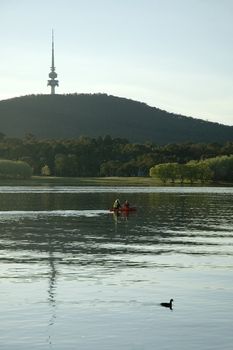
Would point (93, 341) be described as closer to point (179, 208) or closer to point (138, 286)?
point (138, 286)

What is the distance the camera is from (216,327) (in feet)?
106

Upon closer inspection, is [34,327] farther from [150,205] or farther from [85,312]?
[150,205]

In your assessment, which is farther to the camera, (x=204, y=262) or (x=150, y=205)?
(x=150, y=205)

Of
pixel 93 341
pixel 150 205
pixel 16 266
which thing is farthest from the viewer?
pixel 150 205

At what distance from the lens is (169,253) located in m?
56.6

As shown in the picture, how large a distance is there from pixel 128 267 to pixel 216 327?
16722 mm

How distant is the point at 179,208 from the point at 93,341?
278 feet

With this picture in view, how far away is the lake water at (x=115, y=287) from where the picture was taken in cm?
3083

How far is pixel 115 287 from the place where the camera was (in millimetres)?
41125

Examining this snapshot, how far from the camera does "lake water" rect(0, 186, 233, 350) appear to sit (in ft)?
101

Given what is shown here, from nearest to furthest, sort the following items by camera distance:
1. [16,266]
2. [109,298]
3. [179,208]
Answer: [109,298] < [16,266] < [179,208]

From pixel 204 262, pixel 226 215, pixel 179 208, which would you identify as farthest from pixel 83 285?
pixel 179 208

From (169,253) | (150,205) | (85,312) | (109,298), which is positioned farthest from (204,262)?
(150,205)

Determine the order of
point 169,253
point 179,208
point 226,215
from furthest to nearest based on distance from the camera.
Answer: point 179,208 < point 226,215 < point 169,253
